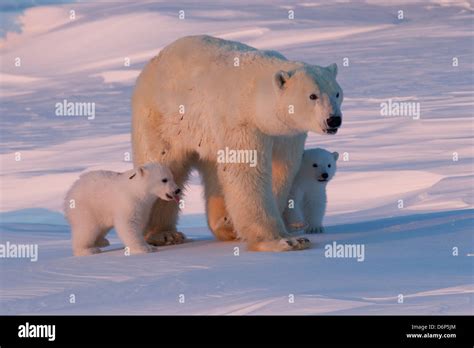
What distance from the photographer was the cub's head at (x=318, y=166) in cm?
1001

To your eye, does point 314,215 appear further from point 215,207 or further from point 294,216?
point 215,207

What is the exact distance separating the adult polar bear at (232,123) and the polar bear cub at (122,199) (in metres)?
0.51

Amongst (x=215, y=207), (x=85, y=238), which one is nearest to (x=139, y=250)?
(x=85, y=238)

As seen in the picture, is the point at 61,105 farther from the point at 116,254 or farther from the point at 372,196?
the point at 116,254

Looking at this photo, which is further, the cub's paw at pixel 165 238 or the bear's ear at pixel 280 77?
the cub's paw at pixel 165 238

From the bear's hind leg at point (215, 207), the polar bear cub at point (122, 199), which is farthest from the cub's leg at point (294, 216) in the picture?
the polar bear cub at point (122, 199)

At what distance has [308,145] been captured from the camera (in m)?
16.2

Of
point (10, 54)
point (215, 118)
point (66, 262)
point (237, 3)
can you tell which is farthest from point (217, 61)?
point (237, 3)

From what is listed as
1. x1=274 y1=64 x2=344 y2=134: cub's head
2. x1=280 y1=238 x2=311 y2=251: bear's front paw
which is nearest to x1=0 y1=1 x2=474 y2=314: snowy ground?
x1=280 y1=238 x2=311 y2=251: bear's front paw

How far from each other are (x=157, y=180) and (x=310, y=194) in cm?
154

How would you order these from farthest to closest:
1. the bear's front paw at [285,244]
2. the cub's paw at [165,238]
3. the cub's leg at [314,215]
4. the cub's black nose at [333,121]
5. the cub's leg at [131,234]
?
the cub's paw at [165,238]
the cub's leg at [314,215]
the cub's leg at [131,234]
the bear's front paw at [285,244]
the cub's black nose at [333,121]

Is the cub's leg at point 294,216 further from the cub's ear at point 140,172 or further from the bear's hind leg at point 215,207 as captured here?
the cub's ear at point 140,172

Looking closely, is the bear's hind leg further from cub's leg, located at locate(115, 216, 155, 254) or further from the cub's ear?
cub's leg, located at locate(115, 216, 155, 254)

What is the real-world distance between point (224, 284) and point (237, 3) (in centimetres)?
2662
